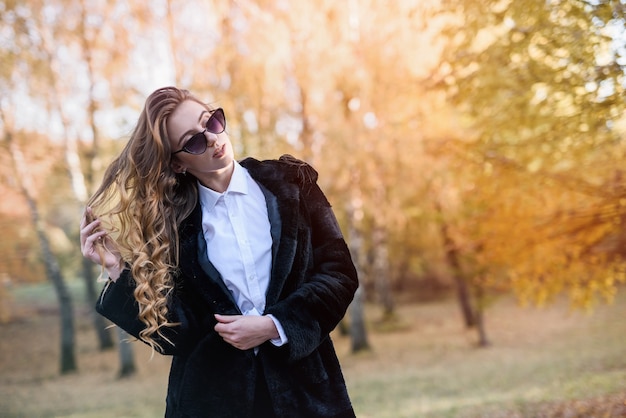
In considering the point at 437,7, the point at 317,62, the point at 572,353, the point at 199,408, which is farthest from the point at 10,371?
the point at 199,408

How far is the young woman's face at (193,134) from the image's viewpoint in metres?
1.84

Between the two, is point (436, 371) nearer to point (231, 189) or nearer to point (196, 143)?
point (231, 189)

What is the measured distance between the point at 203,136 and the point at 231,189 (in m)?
0.17

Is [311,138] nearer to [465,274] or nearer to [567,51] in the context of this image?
[465,274]

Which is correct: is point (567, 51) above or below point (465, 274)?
above

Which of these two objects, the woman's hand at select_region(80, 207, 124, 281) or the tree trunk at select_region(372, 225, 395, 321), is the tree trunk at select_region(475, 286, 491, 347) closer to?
the tree trunk at select_region(372, 225, 395, 321)

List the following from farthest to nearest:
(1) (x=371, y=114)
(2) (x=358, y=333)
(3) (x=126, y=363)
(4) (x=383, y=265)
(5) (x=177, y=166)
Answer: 1. (4) (x=383, y=265)
2. (2) (x=358, y=333)
3. (3) (x=126, y=363)
4. (1) (x=371, y=114)
5. (5) (x=177, y=166)

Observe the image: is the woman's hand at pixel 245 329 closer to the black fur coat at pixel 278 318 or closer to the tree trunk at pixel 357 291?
the black fur coat at pixel 278 318

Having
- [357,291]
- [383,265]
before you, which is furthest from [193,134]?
[383,265]

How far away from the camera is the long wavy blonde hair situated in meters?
1.79

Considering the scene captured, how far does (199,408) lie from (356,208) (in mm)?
11264

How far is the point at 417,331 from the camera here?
17703 millimetres

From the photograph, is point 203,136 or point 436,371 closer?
point 203,136

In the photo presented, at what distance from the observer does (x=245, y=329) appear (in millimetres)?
1674
